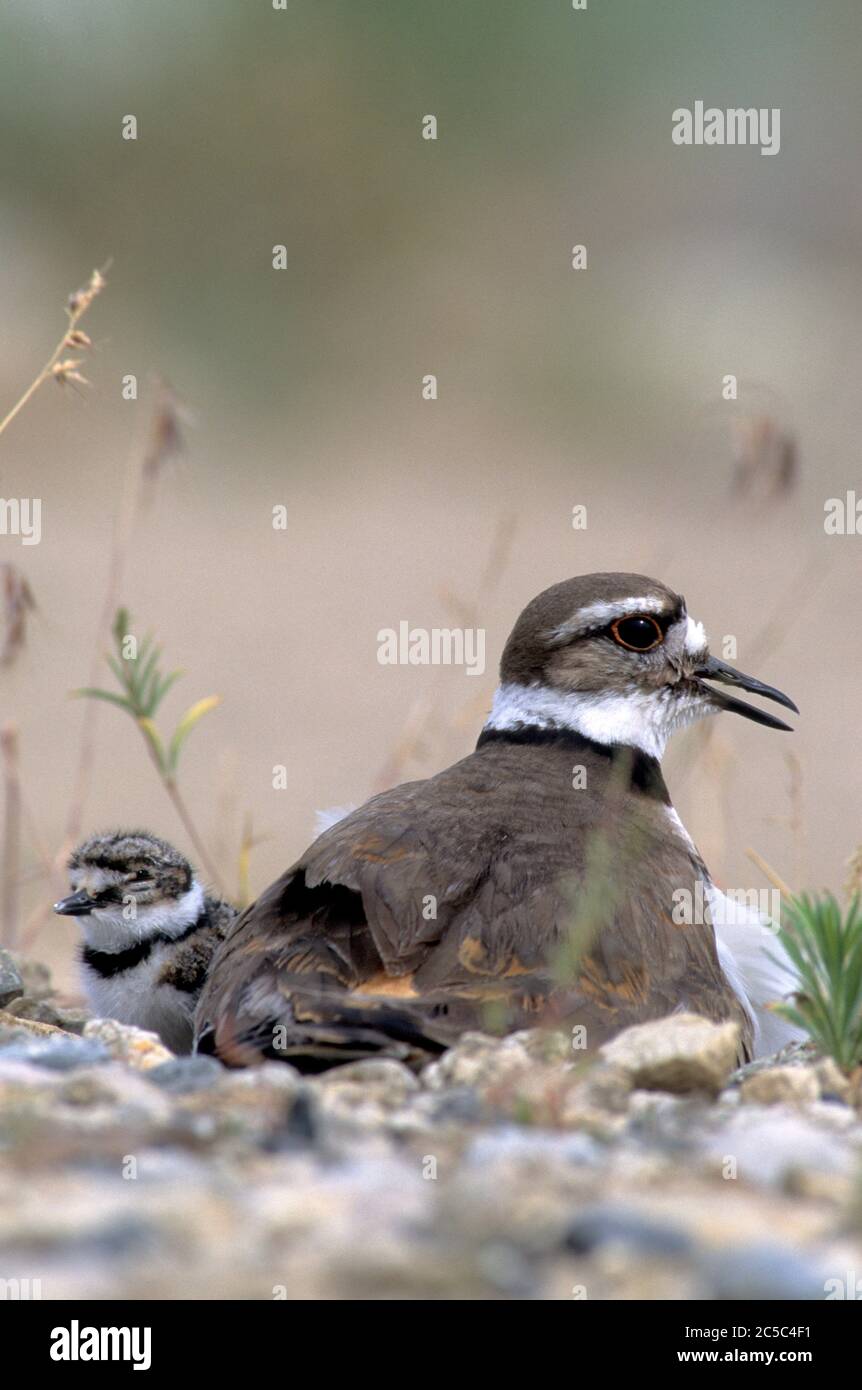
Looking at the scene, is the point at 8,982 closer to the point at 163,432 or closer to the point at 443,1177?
the point at 163,432

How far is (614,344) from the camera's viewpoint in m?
20.3

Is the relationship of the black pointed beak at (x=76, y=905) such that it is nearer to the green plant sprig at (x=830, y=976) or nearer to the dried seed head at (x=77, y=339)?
the dried seed head at (x=77, y=339)

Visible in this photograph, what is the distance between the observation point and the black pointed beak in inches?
225

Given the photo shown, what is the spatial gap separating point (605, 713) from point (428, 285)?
634 inches

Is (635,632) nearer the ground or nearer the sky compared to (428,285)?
nearer the ground

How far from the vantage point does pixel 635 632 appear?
582 cm

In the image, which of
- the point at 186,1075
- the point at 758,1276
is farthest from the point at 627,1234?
the point at 186,1075

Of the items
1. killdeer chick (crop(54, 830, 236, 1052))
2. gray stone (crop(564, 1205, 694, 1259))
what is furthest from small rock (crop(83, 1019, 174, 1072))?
gray stone (crop(564, 1205, 694, 1259))

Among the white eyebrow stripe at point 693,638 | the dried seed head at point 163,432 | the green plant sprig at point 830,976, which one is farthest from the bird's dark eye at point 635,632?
the green plant sprig at point 830,976

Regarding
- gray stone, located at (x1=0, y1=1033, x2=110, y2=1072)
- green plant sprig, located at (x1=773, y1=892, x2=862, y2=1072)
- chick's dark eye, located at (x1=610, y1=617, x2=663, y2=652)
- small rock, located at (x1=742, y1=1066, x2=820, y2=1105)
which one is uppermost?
chick's dark eye, located at (x1=610, y1=617, x2=663, y2=652)

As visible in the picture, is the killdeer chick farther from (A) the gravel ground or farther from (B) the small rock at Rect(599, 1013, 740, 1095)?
(B) the small rock at Rect(599, 1013, 740, 1095)

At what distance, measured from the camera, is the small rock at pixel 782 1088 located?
3773 mm

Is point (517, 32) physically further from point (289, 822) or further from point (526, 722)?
point (526, 722)

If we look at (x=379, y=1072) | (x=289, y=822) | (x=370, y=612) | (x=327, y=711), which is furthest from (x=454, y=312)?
(x=379, y=1072)
